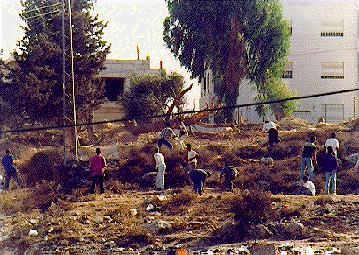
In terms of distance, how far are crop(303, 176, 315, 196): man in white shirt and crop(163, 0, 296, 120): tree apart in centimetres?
892

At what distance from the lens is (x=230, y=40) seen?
2522 centimetres

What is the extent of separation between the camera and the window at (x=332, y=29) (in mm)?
32750

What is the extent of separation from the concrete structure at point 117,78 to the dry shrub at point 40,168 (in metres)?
10.4

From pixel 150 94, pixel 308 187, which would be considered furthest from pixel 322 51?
Result: pixel 308 187

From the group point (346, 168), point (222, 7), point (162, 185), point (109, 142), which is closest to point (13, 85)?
point (109, 142)

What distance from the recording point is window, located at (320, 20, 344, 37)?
32750 mm

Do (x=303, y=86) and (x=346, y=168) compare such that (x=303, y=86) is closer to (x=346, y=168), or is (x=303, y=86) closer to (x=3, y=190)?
(x=346, y=168)

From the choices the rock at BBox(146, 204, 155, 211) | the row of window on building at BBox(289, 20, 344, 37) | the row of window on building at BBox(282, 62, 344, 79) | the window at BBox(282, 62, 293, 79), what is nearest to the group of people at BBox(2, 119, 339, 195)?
the rock at BBox(146, 204, 155, 211)

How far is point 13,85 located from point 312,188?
12830 mm

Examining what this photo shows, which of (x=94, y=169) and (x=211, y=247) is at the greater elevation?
(x=94, y=169)

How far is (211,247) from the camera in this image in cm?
1284

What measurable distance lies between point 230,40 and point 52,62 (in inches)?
238

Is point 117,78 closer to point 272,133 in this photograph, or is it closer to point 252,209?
point 272,133

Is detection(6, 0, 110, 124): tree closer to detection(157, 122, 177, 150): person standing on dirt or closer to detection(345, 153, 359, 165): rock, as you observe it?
detection(157, 122, 177, 150): person standing on dirt
